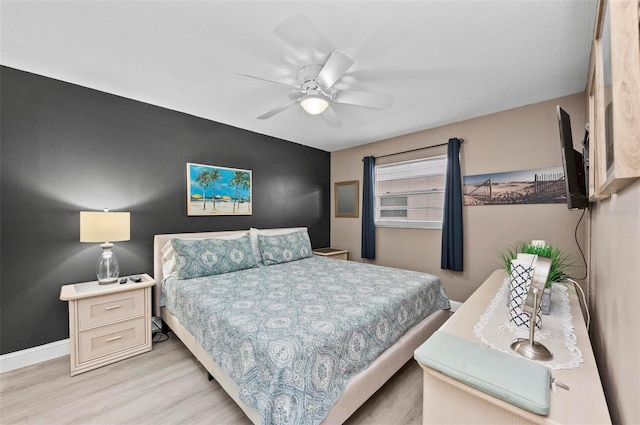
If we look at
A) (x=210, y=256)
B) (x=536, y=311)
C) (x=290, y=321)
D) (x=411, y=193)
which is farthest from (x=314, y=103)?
(x=411, y=193)

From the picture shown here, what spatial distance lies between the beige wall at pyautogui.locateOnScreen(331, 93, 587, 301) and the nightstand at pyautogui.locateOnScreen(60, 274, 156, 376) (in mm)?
3364

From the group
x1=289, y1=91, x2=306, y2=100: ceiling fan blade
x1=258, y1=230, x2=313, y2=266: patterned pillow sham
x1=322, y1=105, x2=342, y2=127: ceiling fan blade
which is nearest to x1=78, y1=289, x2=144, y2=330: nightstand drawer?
x1=258, y1=230, x2=313, y2=266: patterned pillow sham

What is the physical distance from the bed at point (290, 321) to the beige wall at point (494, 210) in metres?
1.09

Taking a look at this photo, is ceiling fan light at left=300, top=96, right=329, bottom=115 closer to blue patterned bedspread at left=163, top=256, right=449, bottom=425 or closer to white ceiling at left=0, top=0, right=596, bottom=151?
white ceiling at left=0, top=0, right=596, bottom=151

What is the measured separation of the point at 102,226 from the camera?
7.50 ft

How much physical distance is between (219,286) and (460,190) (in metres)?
3.13

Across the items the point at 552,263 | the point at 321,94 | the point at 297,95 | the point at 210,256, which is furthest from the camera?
the point at 210,256

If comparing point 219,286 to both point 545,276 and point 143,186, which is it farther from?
point 545,276

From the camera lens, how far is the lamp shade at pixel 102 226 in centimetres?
224

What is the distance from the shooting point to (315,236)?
491 cm

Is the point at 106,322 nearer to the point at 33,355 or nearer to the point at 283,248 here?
the point at 33,355

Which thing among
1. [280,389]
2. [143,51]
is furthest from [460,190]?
[143,51]

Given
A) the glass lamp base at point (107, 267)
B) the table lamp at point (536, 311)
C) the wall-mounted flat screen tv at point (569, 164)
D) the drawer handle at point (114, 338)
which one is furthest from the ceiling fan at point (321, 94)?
the drawer handle at point (114, 338)

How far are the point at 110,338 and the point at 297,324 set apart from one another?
195 cm
